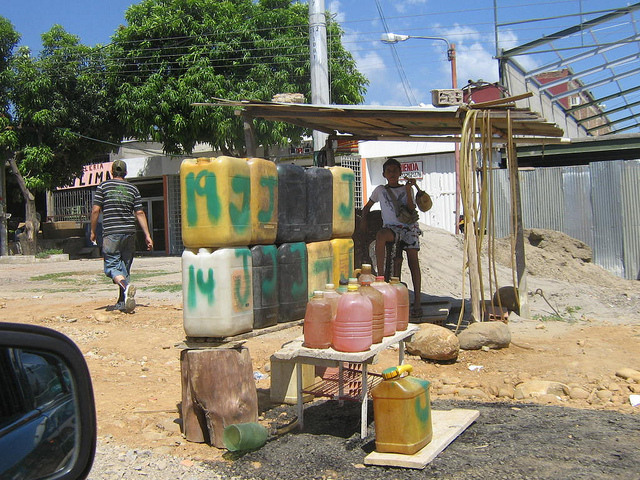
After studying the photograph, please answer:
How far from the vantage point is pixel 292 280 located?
16.4ft

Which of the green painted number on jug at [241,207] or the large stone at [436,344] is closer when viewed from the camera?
the green painted number on jug at [241,207]

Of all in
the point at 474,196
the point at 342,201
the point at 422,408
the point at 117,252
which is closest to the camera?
the point at 422,408

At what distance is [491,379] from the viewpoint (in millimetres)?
5852

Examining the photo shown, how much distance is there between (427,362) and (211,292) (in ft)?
9.18

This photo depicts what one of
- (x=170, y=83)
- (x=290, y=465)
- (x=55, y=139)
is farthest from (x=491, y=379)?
(x=55, y=139)

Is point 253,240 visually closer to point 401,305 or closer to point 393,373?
point 401,305

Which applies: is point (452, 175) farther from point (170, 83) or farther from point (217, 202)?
point (217, 202)

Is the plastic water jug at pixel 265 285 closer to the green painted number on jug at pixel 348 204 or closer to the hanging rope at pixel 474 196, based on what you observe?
the green painted number on jug at pixel 348 204

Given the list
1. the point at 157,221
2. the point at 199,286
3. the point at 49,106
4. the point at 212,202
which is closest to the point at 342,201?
the point at 212,202

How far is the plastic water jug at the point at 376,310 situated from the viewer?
441 cm

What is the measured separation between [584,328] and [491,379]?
272 cm

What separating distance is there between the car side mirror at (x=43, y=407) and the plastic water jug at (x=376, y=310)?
2775mm

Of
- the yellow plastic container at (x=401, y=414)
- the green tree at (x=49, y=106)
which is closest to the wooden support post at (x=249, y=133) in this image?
the yellow plastic container at (x=401, y=414)

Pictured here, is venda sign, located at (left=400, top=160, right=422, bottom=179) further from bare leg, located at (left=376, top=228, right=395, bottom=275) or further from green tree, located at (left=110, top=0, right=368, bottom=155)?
bare leg, located at (left=376, top=228, right=395, bottom=275)
